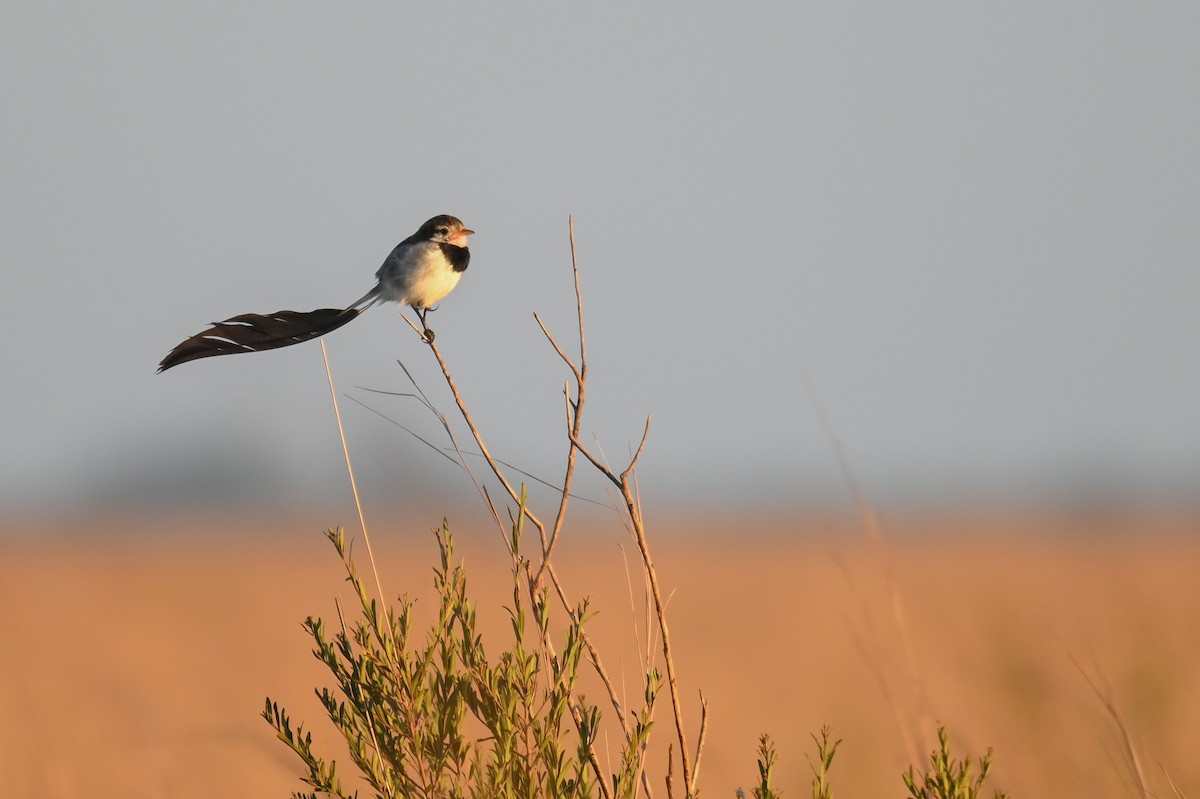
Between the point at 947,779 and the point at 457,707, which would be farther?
the point at 457,707

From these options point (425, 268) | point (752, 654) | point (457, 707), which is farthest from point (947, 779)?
point (752, 654)

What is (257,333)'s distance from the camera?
2.90 metres

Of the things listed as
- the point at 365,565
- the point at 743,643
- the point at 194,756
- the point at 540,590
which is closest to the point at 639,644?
the point at 540,590

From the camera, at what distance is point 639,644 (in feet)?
8.39

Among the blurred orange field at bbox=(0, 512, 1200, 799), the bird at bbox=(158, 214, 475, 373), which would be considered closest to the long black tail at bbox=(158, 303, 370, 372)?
the bird at bbox=(158, 214, 475, 373)

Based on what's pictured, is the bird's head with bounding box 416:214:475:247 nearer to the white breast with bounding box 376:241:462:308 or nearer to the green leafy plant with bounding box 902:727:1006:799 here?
the white breast with bounding box 376:241:462:308

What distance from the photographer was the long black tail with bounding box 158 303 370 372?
9.07 ft

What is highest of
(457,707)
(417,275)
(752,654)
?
(417,275)

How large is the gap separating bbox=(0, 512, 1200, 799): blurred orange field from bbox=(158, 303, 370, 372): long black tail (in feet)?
2.29

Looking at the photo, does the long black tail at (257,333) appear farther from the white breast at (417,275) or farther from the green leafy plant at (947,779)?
the green leafy plant at (947,779)

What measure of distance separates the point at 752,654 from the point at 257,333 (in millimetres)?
12225

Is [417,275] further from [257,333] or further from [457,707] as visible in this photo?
[457,707]

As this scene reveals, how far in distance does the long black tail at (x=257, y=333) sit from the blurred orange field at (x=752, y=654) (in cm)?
70

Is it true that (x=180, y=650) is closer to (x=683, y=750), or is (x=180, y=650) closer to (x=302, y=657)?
(x=302, y=657)
